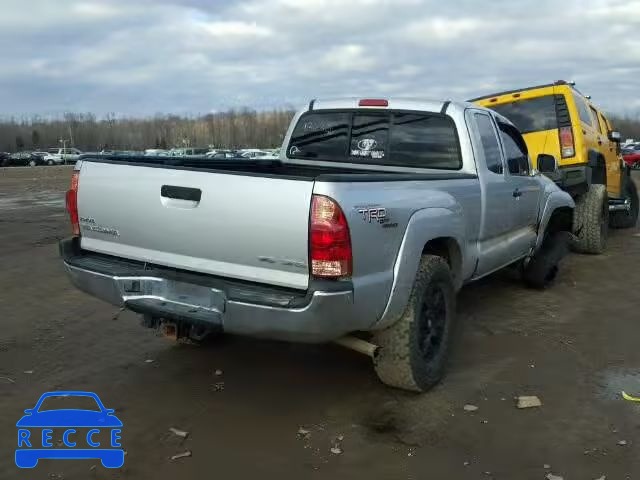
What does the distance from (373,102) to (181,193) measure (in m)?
2.37

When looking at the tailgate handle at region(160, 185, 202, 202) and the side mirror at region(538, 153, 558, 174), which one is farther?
the side mirror at region(538, 153, 558, 174)

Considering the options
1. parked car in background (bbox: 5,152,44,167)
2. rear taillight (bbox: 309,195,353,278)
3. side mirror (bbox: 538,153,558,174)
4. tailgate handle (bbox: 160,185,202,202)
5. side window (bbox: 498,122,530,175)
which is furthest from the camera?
parked car in background (bbox: 5,152,44,167)

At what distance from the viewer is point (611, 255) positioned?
9016mm

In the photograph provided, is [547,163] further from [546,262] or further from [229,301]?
[229,301]

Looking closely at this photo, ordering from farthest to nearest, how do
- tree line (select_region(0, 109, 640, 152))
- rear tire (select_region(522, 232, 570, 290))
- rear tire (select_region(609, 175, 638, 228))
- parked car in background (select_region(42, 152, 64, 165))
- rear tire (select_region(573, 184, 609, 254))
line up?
tree line (select_region(0, 109, 640, 152)) → parked car in background (select_region(42, 152, 64, 165)) → rear tire (select_region(609, 175, 638, 228)) → rear tire (select_region(573, 184, 609, 254)) → rear tire (select_region(522, 232, 570, 290))

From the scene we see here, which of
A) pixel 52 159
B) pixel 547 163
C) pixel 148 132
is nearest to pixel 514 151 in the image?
pixel 547 163

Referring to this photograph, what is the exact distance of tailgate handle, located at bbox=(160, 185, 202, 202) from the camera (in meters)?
3.52

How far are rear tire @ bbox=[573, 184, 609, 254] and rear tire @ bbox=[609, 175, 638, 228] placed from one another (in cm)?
267

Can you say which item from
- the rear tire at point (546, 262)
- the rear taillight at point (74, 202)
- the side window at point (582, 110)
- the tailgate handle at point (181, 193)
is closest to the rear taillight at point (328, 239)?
the tailgate handle at point (181, 193)

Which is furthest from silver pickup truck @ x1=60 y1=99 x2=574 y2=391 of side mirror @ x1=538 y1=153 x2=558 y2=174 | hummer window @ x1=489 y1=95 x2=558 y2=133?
hummer window @ x1=489 y1=95 x2=558 y2=133

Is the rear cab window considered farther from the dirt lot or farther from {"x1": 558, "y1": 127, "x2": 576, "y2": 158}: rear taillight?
{"x1": 558, "y1": 127, "x2": 576, "y2": 158}: rear taillight

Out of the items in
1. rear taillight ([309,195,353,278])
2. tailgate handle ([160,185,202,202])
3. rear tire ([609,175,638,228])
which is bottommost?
rear tire ([609,175,638,228])

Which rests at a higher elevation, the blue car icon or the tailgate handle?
the tailgate handle

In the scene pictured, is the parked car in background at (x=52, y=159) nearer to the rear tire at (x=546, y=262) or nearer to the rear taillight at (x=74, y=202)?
the rear tire at (x=546, y=262)
